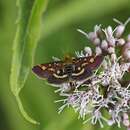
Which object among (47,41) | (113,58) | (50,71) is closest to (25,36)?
(50,71)

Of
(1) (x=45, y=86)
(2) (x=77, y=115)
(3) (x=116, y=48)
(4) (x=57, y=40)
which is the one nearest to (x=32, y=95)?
(1) (x=45, y=86)

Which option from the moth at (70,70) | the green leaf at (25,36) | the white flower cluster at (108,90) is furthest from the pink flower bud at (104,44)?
the green leaf at (25,36)

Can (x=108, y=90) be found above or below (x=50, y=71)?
below

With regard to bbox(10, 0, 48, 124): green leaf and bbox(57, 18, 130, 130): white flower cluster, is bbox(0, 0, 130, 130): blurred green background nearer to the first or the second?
bbox(57, 18, 130, 130): white flower cluster

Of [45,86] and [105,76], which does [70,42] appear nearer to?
[45,86]

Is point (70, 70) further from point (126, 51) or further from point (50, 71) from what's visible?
point (126, 51)

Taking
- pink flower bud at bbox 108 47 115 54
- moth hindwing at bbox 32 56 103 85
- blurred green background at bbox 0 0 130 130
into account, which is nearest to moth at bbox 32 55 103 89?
moth hindwing at bbox 32 56 103 85
